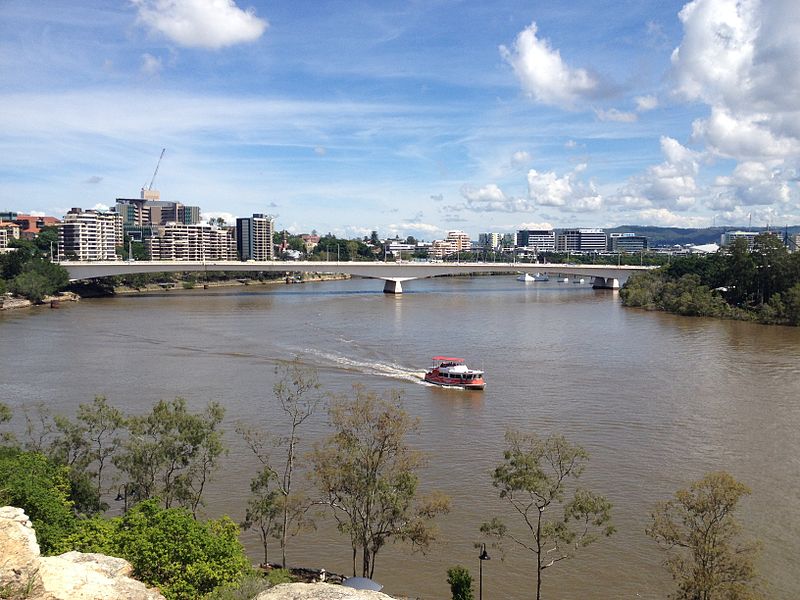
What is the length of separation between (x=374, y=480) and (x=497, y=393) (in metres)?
9.47

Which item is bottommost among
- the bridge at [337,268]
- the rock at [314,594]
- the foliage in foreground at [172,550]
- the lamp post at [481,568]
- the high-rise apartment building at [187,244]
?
the lamp post at [481,568]

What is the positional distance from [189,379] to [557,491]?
1186 cm

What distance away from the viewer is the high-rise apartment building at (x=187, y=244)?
75.8m

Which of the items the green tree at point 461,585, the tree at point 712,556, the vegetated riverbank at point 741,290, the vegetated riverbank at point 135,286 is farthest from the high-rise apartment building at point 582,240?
the green tree at point 461,585

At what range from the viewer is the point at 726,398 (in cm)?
1636

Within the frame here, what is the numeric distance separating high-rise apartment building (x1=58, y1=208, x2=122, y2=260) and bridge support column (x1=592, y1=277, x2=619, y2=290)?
145 ft

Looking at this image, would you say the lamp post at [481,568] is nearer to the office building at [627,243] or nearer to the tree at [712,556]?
the tree at [712,556]

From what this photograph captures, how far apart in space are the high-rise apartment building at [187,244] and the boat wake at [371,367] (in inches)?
2170

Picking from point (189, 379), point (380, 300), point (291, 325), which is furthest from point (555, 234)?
point (189, 379)

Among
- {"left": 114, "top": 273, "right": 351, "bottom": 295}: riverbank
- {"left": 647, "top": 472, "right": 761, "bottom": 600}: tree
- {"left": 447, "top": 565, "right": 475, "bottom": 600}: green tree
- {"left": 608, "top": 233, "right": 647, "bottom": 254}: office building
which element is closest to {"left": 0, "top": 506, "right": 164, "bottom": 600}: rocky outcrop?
{"left": 447, "top": 565, "right": 475, "bottom": 600}: green tree

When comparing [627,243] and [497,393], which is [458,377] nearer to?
[497,393]

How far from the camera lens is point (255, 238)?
3516 inches

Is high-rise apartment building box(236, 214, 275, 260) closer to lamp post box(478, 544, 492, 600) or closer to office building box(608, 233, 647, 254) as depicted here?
lamp post box(478, 544, 492, 600)

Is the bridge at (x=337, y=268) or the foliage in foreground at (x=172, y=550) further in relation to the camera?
the bridge at (x=337, y=268)
